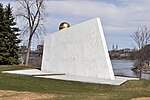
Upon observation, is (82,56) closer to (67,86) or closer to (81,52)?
(81,52)

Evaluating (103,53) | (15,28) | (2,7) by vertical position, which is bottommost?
(103,53)

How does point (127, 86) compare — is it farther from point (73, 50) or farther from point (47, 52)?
point (47, 52)

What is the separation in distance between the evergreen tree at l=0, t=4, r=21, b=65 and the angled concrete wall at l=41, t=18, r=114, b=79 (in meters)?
12.8

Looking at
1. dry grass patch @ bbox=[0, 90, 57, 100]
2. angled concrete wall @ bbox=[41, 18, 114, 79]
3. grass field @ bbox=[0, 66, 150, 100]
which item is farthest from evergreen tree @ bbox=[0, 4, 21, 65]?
dry grass patch @ bbox=[0, 90, 57, 100]

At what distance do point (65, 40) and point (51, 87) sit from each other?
715cm

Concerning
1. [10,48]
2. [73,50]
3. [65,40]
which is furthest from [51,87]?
[10,48]

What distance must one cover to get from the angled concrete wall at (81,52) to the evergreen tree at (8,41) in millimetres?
12753

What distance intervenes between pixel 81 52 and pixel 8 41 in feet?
63.1

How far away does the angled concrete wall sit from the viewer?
16766 mm

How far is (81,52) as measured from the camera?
19031 mm

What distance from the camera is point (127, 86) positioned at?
48.6 feet

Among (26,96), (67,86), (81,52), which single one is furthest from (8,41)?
(26,96)

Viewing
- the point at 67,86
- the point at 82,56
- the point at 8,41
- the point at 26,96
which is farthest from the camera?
the point at 8,41

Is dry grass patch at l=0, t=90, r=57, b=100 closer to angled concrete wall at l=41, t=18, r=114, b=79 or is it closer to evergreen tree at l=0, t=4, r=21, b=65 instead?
angled concrete wall at l=41, t=18, r=114, b=79
